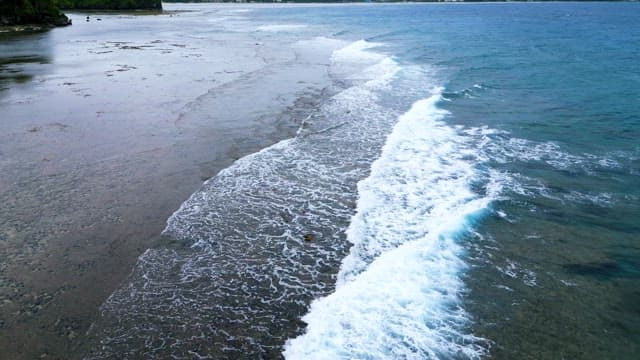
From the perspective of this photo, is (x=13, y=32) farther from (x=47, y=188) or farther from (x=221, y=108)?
(x=47, y=188)

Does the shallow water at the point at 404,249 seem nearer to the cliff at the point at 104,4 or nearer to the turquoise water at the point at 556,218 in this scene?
the turquoise water at the point at 556,218

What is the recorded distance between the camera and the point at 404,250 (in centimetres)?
909

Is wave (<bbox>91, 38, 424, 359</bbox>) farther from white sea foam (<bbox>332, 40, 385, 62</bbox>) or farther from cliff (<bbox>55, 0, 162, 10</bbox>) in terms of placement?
cliff (<bbox>55, 0, 162, 10</bbox>)

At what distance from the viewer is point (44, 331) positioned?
6695 millimetres

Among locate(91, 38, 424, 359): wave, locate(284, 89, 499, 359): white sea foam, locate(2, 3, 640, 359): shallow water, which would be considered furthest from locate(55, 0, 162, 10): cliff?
locate(284, 89, 499, 359): white sea foam

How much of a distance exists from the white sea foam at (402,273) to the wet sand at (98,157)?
3809 millimetres

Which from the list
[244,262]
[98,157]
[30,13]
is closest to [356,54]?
[98,157]

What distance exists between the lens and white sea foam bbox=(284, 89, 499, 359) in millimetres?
6539

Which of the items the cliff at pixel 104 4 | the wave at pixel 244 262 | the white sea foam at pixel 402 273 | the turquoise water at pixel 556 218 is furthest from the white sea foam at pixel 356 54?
the cliff at pixel 104 4

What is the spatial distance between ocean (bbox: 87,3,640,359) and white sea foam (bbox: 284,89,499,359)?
31mm

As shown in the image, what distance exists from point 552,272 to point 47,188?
1195cm

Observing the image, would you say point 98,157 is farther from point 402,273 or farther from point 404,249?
point 402,273

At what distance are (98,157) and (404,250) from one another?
32.5 feet

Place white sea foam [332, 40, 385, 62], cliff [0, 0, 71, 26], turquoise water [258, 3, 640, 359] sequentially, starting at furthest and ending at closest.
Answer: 1. cliff [0, 0, 71, 26]
2. white sea foam [332, 40, 385, 62]
3. turquoise water [258, 3, 640, 359]
